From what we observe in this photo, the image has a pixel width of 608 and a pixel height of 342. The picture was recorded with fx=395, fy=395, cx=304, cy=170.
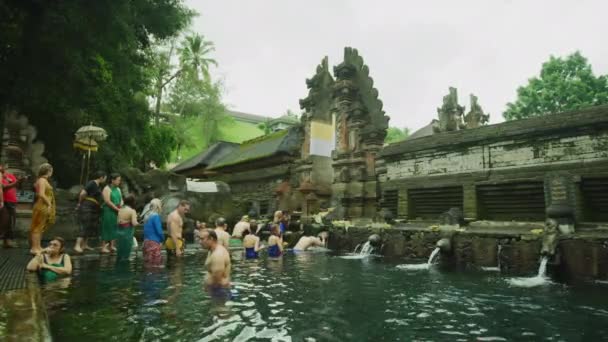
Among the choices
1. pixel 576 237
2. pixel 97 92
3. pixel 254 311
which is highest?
pixel 97 92

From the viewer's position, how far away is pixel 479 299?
5.55 metres

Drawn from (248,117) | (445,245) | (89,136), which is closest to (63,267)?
(445,245)

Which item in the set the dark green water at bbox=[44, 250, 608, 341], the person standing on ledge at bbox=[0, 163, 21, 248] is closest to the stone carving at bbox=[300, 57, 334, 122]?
the dark green water at bbox=[44, 250, 608, 341]

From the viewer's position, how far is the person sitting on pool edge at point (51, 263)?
6164mm

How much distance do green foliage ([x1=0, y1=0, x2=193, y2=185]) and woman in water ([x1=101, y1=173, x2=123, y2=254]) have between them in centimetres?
640

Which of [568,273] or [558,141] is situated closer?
[568,273]

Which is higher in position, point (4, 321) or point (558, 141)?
point (558, 141)

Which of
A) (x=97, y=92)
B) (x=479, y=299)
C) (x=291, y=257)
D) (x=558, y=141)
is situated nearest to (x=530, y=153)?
(x=558, y=141)

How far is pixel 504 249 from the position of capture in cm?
791

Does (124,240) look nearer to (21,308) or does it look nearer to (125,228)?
(125,228)

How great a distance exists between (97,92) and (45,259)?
9.72 metres

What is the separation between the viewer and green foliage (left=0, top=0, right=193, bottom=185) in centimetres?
1269

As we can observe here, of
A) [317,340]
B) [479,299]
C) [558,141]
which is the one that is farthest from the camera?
[558,141]

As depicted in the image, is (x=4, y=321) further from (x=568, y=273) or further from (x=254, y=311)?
(x=568, y=273)
